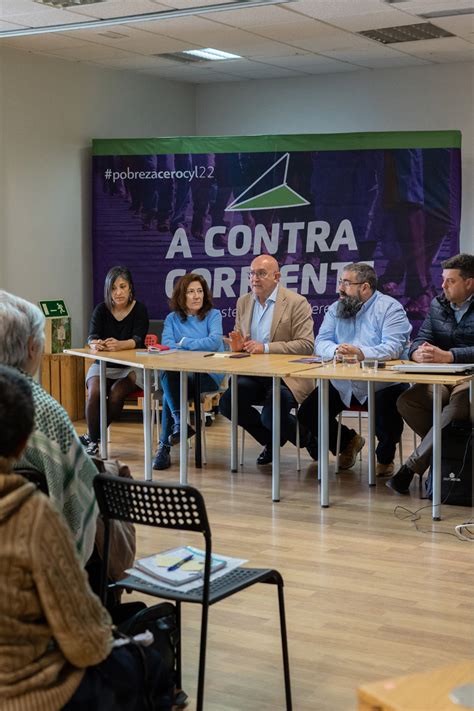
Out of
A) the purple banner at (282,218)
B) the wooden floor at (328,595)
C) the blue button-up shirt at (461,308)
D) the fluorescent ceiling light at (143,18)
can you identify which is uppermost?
the fluorescent ceiling light at (143,18)

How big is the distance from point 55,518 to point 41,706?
402mm

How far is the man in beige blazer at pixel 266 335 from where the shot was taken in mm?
6797

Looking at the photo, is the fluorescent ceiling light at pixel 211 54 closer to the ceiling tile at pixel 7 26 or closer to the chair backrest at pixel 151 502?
the ceiling tile at pixel 7 26

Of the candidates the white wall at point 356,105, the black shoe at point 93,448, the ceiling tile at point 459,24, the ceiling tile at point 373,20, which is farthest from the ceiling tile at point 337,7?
the black shoe at point 93,448

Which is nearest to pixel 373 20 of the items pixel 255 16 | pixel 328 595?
pixel 255 16

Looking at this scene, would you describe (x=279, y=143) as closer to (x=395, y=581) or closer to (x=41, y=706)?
(x=395, y=581)

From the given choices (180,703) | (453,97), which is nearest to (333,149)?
(453,97)

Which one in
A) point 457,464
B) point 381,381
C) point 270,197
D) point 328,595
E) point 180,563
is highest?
point 270,197

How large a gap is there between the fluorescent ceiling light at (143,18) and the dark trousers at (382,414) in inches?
97.7

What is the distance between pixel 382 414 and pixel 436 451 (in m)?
0.96

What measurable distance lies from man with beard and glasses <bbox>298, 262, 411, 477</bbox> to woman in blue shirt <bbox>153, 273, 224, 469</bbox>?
84 cm

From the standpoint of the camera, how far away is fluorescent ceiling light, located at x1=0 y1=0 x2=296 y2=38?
6688 millimetres

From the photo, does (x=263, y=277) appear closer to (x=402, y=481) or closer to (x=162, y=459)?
(x=162, y=459)

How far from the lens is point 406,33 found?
7992mm
